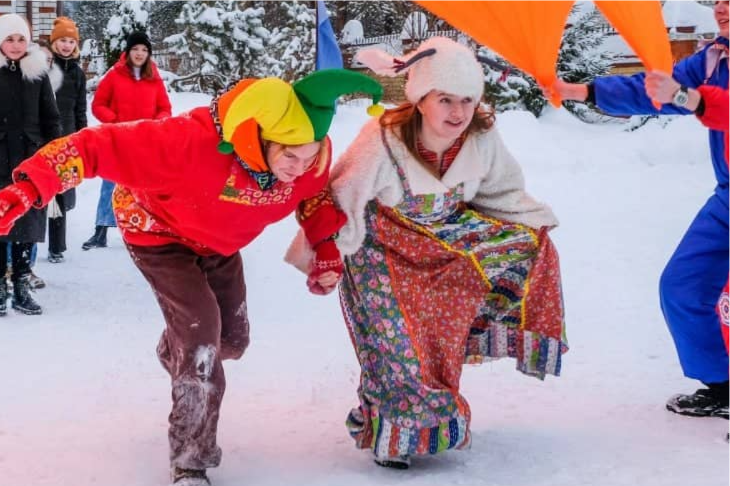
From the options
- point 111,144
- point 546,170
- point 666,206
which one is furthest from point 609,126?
point 111,144

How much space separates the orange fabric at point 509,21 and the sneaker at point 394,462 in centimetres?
158

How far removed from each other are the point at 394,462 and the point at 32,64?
13.2 feet

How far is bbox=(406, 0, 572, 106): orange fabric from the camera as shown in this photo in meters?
3.71

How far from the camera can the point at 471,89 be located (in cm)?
353

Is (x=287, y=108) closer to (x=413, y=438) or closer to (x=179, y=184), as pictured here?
(x=179, y=184)

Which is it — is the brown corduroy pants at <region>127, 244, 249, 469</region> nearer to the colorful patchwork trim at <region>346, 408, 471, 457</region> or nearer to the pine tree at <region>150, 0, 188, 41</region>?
the colorful patchwork trim at <region>346, 408, 471, 457</region>

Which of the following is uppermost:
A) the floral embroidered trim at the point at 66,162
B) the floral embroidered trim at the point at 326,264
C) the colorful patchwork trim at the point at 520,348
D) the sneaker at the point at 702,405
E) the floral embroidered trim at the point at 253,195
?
the floral embroidered trim at the point at 66,162

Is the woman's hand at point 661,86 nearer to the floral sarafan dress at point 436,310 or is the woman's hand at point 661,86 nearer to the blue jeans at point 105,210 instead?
the floral sarafan dress at point 436,310

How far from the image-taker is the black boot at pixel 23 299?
6.14 m

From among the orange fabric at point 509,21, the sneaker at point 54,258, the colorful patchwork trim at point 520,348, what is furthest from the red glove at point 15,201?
the sneaker at point 54,258

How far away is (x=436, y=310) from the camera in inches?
145

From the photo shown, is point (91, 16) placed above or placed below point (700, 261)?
below

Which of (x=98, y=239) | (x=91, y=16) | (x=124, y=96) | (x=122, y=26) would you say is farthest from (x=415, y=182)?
(x=91, y=16)

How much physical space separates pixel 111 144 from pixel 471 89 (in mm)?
1296
